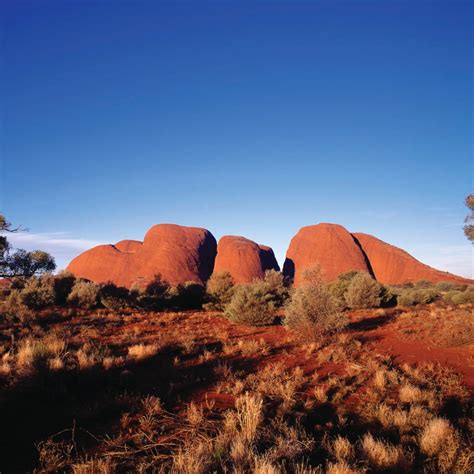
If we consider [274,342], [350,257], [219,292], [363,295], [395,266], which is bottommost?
→ [274,342]

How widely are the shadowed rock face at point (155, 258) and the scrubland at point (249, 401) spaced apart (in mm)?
46089

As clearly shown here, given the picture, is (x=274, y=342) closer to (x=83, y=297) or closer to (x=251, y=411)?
(x=251, y=411)

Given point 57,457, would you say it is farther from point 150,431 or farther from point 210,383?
point 210,383

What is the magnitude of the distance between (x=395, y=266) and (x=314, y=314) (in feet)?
174

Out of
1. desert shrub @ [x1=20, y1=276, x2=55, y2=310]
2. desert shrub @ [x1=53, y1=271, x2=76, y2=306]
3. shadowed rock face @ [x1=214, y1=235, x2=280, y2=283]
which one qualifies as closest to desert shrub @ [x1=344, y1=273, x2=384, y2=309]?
desert shrub @ [x1=53, y1=271, x2=76, y2=306]

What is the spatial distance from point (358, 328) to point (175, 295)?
44.1 ft

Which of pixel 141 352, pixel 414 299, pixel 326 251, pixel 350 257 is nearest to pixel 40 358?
pixel 141 352

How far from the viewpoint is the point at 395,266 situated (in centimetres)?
5781

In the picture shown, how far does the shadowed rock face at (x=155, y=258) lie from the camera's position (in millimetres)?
58125

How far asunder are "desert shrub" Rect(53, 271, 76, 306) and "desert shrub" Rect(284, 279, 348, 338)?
548 inches

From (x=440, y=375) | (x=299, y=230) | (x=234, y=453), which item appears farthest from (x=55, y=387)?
(x=299, y=230)

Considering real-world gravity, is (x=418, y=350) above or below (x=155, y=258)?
below

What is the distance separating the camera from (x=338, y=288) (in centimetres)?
2530

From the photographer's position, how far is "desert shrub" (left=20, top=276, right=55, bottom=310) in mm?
16891
